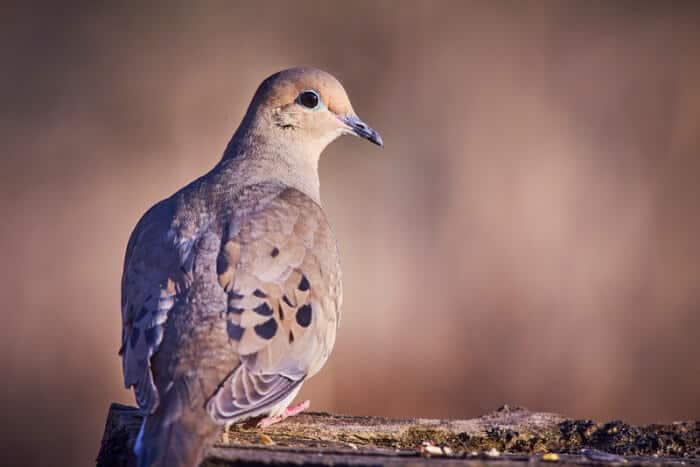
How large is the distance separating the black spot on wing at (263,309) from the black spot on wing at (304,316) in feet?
0.59

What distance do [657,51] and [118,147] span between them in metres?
4.13

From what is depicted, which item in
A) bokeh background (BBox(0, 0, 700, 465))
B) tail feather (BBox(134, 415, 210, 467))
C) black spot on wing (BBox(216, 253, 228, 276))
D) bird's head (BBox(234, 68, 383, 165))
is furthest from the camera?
bokeh background (BBox(0, 0, 700, 465))

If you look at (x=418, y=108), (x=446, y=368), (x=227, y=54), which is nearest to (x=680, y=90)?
(x=418, y=108)

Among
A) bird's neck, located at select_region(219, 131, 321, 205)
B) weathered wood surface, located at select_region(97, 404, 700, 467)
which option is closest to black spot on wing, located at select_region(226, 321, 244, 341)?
weathered wood surface, located at select_region(97, 404, 700, 467)

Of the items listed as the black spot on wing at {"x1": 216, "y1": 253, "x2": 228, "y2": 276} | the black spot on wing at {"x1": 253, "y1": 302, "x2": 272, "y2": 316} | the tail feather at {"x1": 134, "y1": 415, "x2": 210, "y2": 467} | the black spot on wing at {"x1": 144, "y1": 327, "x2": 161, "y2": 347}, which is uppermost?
the black spot on wing at {"x1": 216, "y1": 253, "x2": 228, "y2": 276}

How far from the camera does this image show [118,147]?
921cm

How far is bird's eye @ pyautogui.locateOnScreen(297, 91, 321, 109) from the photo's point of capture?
596 centimetres

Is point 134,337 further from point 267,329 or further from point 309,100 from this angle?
point 309,100

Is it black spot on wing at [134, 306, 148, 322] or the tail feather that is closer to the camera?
the tail feather

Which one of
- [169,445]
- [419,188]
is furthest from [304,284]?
[419,188]

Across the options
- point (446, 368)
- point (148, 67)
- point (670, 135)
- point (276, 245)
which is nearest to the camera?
point (276, 245)

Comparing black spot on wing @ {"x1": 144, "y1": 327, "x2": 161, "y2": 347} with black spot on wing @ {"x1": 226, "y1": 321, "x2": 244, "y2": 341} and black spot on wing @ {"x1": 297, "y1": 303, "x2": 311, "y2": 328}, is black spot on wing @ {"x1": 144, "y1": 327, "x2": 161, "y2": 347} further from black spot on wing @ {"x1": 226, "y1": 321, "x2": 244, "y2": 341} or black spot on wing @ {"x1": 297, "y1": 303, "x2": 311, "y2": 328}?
black spot on wing @ {"x1": 297, "y1": 303, "x2": 311, "y2": 328}

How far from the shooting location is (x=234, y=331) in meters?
4.24

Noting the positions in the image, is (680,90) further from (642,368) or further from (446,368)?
(446,368)
